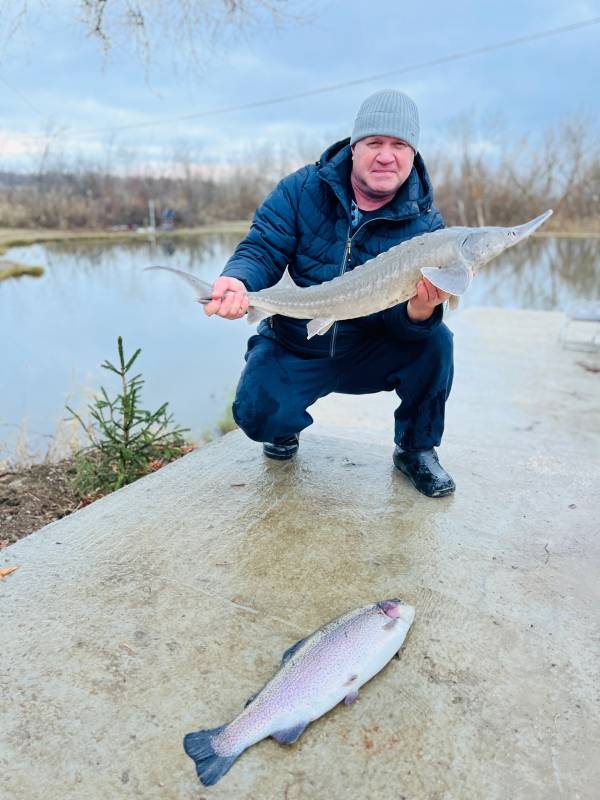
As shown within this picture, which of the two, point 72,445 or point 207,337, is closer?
point 72,445

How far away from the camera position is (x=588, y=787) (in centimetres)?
145

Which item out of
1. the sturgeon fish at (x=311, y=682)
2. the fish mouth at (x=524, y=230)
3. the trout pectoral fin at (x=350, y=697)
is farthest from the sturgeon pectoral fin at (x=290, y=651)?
the fish mouth at (x=524, y=230)

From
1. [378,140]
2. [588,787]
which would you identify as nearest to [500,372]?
[378,140]

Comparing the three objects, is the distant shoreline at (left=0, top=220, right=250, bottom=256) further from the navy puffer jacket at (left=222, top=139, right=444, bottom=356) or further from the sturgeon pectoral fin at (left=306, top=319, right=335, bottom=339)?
the sturgeon pectoral fin at (left=306, top=319, right=335, bottom=339)

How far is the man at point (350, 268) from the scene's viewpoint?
2596mm

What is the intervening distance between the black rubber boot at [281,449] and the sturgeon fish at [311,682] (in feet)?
4.27

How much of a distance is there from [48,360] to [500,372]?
21.4ft

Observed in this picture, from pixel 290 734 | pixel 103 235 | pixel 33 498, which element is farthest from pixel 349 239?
pixel 103 235

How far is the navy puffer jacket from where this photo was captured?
2.68 meters

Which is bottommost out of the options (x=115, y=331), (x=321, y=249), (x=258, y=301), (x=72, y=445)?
(x=115, y=331)

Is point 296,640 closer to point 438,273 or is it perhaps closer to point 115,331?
point 438,273

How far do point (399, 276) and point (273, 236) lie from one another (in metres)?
0.67

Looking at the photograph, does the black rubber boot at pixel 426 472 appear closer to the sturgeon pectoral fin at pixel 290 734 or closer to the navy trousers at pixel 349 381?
the navy trousers at pixel 349 381

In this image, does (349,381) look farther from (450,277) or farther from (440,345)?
(450,277)
